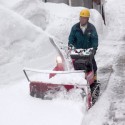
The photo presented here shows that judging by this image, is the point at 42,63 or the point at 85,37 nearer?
the point at 85,37

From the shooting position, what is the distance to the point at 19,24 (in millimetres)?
10789

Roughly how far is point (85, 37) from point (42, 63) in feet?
9.40

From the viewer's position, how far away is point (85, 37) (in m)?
7.94

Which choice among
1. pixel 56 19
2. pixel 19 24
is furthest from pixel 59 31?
pixel 19 24

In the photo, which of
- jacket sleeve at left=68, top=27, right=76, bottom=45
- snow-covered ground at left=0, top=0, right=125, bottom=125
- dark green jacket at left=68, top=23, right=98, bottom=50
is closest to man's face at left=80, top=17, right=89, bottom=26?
dark green jacket at left=68, top=23, right=98, bottom=50

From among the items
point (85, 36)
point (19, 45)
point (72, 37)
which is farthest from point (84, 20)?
point (19, 45)

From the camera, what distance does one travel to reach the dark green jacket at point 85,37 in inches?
310

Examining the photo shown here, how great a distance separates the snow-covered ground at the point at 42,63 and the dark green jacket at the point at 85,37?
115 cm

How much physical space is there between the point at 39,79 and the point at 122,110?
1.72 m

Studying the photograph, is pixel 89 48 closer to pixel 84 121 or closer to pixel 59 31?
pixel 84 121

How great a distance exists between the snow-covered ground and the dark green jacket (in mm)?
1149

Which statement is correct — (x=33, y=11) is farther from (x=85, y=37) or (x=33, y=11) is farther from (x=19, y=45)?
(x=85, y=37)

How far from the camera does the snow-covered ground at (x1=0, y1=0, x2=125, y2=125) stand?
21.4ft

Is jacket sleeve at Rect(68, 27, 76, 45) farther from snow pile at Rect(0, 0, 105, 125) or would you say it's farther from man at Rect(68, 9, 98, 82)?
snow pile at Rect(0, 0, 105, 125)
